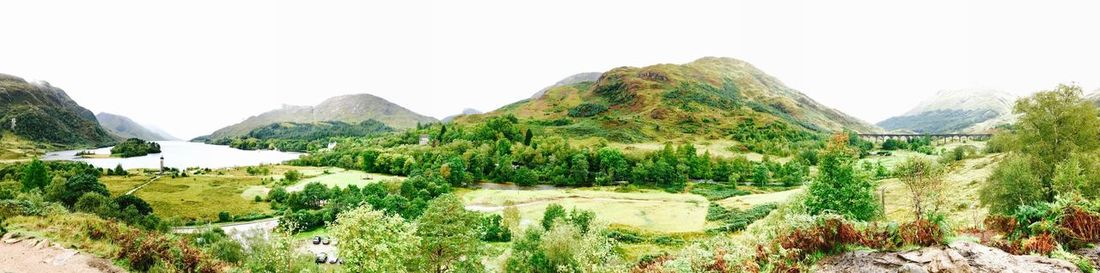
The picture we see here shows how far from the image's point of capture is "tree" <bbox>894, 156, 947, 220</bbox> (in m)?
24.9

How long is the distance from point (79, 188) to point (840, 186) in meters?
98.8

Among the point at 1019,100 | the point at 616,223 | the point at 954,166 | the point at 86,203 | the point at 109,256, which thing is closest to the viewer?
the point at 109,256

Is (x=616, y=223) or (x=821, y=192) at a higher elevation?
(x=821, y=192)

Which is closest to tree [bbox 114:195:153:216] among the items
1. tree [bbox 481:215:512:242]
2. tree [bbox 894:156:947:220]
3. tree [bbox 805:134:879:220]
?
tree [bbox 481:215:512:242]

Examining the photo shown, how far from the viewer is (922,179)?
82.9 feet

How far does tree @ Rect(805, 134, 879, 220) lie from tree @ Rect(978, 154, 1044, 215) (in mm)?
7920

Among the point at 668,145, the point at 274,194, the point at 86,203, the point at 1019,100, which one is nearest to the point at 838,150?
the point at 1019,100

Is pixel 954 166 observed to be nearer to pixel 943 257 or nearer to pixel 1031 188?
pixel 1031 188

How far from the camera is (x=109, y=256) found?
22.2 m

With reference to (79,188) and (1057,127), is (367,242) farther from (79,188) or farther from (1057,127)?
(79,188)

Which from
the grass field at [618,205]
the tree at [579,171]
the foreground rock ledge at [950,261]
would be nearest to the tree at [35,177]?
the grass field at [618,205]

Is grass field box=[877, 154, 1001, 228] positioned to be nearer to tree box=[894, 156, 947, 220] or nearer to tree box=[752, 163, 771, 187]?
tree box=[894, 156, 947, 220]

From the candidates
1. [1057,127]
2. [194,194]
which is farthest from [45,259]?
[194,194]

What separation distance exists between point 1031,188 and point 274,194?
107 m
